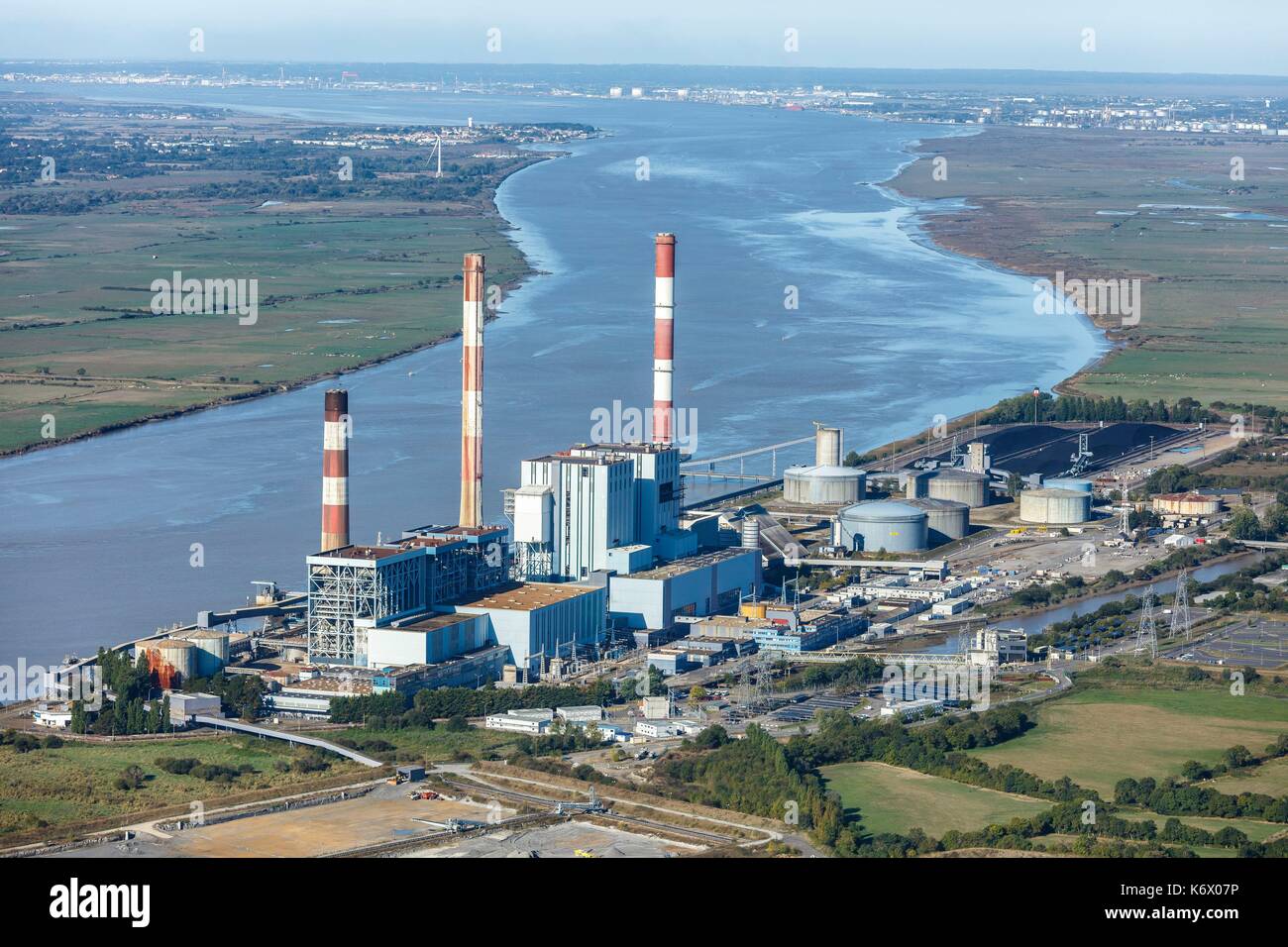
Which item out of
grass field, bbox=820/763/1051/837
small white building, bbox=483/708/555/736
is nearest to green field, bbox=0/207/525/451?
small white building, bbox=483/708/555/736

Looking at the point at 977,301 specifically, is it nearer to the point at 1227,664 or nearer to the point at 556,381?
the point at 556,381

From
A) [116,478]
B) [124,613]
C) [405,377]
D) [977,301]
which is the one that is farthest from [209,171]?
[124,613]

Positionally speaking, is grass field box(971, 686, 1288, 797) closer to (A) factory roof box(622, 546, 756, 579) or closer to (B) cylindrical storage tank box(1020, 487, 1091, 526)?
(A) factory roof box(622, 546, 756, 579)

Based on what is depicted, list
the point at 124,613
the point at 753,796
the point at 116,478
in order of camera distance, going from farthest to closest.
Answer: the point at 116,478
the point at 124,613
the point at 753,796

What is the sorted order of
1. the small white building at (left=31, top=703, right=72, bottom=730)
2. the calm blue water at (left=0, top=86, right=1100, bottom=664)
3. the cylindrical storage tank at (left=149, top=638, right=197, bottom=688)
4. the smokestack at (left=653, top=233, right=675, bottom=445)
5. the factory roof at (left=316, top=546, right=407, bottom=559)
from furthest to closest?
1. the smokestack at (left=653, top=233, right=675, bottom=445)
2. the calm blue water at (left=0, top=86, right=1100, bottom=664)
3. the factory roof at (left=316, top=546, right=407, bottom=559)
4. the cylindrical storage tank at (left=149, top=638, right=197, bottom=688)
5. the small white building at (left=31, top=703, right=72, bottom=730)

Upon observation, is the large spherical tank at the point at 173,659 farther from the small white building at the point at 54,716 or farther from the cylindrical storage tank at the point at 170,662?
the small white building at the point at 54,716

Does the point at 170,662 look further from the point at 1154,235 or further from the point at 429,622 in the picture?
the point at 1154,235
